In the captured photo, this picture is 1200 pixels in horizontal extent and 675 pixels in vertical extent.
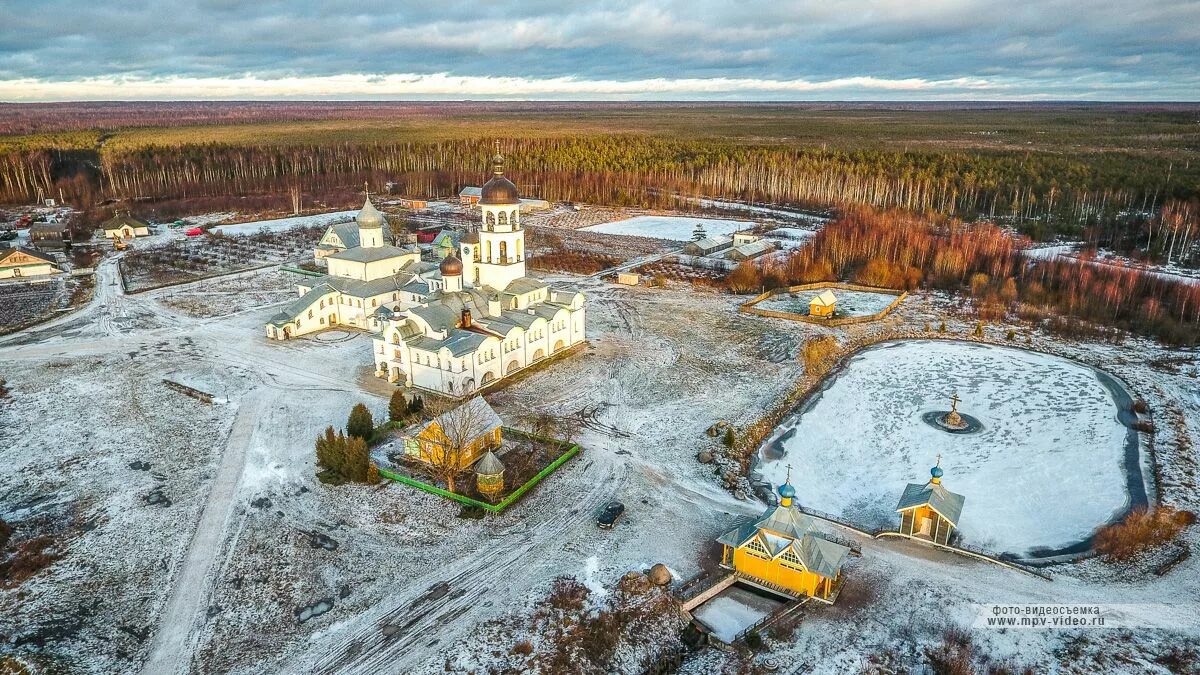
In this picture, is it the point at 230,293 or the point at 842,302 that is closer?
the point at 842,302

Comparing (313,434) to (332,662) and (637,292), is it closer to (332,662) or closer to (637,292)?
(332,662)

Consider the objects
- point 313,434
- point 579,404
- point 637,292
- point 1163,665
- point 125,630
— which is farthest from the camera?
A: point 637,292

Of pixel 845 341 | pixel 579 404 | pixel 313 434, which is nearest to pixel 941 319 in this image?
pixel 845 341

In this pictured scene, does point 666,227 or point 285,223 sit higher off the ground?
point 285,223

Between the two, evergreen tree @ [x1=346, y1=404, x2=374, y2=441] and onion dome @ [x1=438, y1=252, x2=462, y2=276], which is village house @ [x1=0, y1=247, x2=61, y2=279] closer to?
onion dome @ [x1=438, y1=252, x2=462, y2=276]

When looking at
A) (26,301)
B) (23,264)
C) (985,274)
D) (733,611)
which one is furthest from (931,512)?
(23,264)

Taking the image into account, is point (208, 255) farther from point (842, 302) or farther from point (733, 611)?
point (733, 611)
